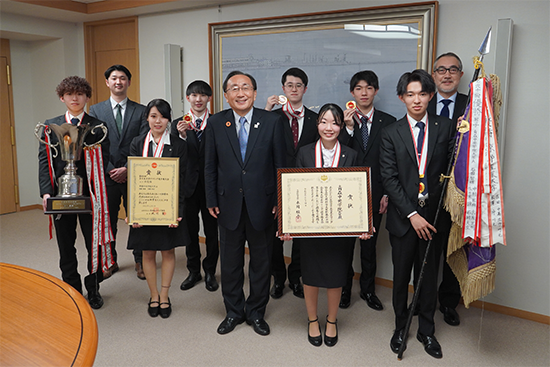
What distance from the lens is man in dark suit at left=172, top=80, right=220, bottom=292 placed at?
3355mm

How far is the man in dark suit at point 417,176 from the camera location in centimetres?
251

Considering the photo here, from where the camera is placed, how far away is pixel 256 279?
9.51 ft

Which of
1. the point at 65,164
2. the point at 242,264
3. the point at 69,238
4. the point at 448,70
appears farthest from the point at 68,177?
the point at 448,70

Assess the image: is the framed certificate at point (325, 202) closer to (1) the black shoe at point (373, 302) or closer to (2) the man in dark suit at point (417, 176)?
(2) the man in dark suit at point (417, 176)

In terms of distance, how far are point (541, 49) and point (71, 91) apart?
3200 mm

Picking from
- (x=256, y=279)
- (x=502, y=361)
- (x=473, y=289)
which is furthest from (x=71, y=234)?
(x=502, y=361)

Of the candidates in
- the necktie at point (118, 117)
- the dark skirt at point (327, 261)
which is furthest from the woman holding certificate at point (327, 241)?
the necktie at point (118, 117)

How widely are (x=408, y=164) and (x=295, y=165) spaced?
708 mm

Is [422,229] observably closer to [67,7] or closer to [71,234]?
[71,234]

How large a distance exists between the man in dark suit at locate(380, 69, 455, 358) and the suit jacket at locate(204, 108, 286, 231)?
694 millimetres

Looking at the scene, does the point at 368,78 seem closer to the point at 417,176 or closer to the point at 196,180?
the point at 417,176

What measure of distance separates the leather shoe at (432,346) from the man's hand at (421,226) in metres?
0.66

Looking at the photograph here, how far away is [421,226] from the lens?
97.8 inches

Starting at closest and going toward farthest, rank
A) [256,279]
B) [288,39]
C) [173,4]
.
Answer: [256,279], [288,39], [173,4]
